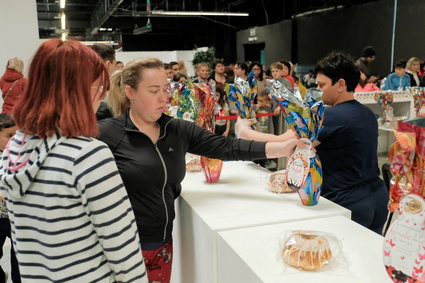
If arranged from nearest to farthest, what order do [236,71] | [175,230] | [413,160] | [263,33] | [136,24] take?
[413,160], [175,230], [236,71], [263,33], [136,24]

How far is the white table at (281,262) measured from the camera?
1167mm

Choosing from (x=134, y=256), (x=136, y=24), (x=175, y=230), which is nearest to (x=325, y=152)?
(x=175, y=230)

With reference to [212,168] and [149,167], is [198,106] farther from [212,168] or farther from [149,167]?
[149,167]

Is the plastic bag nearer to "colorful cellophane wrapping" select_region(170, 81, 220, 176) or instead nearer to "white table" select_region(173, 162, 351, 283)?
"white table" select_region(173, 162, 351, 283)

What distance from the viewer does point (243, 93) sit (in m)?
2.10

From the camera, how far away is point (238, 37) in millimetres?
17703

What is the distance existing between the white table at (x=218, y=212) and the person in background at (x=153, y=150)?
0.12 m

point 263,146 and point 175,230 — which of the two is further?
point 175,230

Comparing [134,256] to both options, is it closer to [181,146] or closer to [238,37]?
[181,146]

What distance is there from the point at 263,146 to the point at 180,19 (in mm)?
19429

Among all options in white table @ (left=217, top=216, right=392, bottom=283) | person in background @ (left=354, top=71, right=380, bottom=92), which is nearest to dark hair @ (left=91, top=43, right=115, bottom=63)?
white table @ (left=217, top=216, right=392, bottom=283)

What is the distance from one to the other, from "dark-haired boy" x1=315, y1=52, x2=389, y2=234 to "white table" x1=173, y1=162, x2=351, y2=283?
0.51 feet

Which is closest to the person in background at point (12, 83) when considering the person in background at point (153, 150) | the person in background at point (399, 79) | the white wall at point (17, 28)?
the white wall at point (17, 28)

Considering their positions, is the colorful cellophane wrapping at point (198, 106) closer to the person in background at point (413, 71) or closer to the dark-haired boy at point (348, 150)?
the dark-haired boy at point (348, 150)
